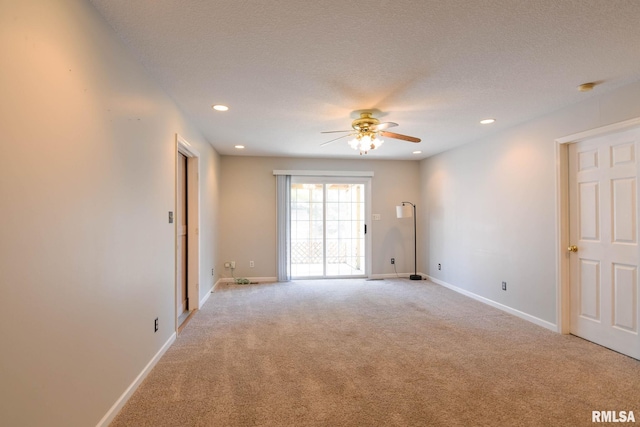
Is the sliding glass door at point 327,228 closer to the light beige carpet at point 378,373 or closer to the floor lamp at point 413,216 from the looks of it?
the floor lamp at point 413,216

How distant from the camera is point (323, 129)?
4250 mm

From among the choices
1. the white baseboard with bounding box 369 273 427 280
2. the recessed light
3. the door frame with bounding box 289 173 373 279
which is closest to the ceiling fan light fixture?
the recessed light

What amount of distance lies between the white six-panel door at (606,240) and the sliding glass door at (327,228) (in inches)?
144

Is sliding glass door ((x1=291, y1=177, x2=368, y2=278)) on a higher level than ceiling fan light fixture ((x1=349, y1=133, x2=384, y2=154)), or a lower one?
lower

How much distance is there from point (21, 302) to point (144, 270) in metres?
1.23

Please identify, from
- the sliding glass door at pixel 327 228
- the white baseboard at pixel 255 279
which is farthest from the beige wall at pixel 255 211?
the sliding glass door at pixel 327 228

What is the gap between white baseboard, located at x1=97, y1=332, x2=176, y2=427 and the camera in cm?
188

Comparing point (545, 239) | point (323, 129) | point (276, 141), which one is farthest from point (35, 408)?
point (545, 239)

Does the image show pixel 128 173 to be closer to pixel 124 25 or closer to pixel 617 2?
pixel 124 25

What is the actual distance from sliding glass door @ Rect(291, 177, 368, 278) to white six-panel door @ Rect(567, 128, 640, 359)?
3.65 m

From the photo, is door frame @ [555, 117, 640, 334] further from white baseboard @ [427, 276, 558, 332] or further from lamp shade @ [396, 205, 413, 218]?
lamp shade @ [396, 205, 413, 218]

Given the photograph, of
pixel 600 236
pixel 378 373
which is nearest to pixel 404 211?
pixel 600 236

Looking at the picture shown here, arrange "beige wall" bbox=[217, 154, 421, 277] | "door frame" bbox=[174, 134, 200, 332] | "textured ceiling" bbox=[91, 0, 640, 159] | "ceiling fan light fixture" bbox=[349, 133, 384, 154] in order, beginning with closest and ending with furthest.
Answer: "textured ceiling" bbox=[91, 0, 640, 159]
"ceiling fan light fixture" bbox=[349, 133, 384, 154]
"door frame" bbox=[174, 134, 200, 332]
"beige wall" bbox=[217, 154, 421, 277]

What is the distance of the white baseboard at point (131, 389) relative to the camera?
6.18 ft
